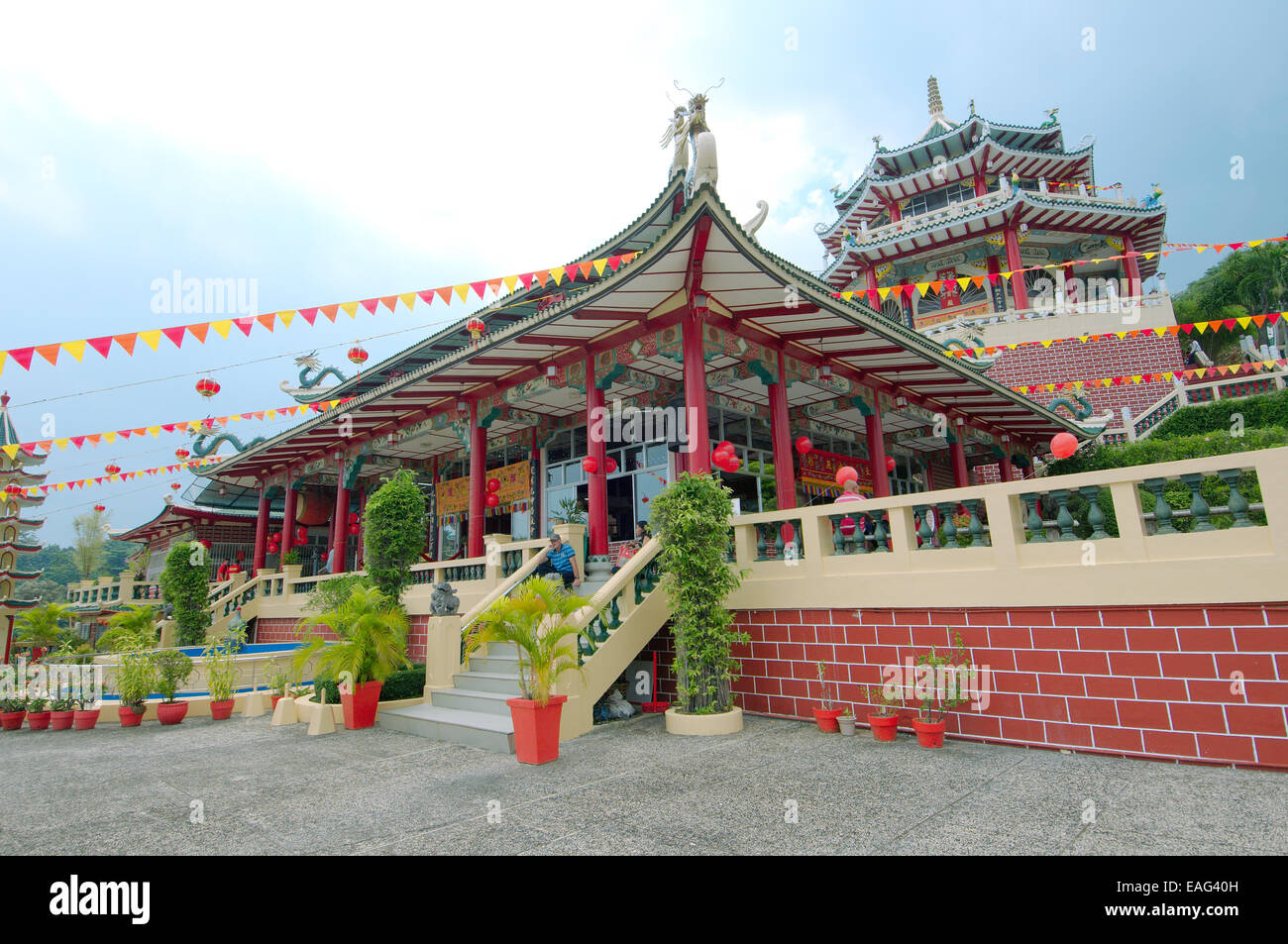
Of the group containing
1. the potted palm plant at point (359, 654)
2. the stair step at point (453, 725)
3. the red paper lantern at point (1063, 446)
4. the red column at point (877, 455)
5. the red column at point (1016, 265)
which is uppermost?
the red column at point (1016, 265)

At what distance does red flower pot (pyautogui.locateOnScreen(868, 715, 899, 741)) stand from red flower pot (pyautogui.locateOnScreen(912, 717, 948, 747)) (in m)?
0.25

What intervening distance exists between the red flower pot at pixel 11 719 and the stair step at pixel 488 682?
6468mm

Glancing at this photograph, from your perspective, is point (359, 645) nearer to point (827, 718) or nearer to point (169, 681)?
point (169, 681)

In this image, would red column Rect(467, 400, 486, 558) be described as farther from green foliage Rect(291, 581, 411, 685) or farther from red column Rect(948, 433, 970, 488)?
red column Rect(948, 433, 970, 488)

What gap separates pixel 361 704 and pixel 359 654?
0.62 metres

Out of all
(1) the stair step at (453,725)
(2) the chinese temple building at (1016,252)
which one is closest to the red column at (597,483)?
(1) the stair step at (453,725)

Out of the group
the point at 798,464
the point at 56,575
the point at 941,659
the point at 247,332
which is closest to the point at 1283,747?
the point at 941,659

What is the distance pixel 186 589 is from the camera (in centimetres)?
1438

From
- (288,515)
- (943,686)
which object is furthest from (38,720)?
(943,686)

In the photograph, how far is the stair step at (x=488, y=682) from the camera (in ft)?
25.2

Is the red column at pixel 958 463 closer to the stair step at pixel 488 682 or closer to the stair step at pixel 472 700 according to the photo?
the stair step at pixel 488 682
